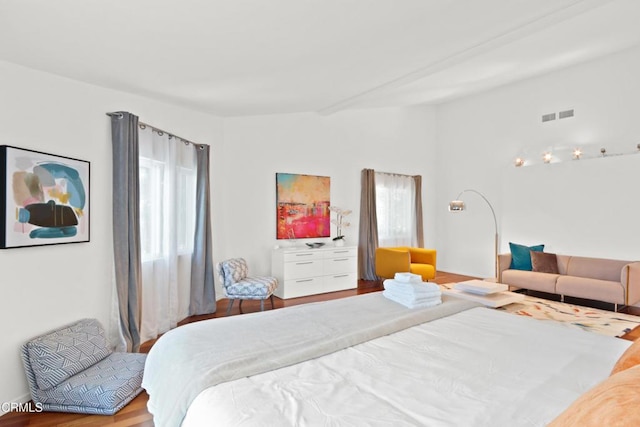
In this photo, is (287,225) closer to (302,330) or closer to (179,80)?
(179,80)

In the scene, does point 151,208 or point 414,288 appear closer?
point 414,288

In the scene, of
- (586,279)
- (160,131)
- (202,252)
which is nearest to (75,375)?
(202,252)

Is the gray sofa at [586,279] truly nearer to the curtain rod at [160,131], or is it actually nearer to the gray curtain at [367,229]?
the gray curtain at [367,229]

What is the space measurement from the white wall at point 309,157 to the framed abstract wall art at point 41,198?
7.61ft

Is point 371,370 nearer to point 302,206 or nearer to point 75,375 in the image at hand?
point 75,375

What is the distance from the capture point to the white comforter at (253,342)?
132 cm

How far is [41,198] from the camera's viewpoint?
2.51 metres

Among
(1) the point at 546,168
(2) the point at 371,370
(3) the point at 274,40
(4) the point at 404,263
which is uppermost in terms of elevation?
(3) the point at 274,40

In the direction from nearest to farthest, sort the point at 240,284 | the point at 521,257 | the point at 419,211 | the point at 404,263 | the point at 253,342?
the point at 253,342
the point at 240,284
the point at 521,257
the point at 404,263
the point at 419,211

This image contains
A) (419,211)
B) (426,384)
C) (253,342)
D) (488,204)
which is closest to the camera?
(426,384)

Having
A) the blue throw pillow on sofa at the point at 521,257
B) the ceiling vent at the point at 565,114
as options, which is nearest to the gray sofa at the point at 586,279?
the blue throw pillow on sofa at the point at 521,257

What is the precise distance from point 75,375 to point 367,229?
488 centimetres

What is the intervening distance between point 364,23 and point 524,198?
5.16m

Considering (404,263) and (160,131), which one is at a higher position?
(160,131)
